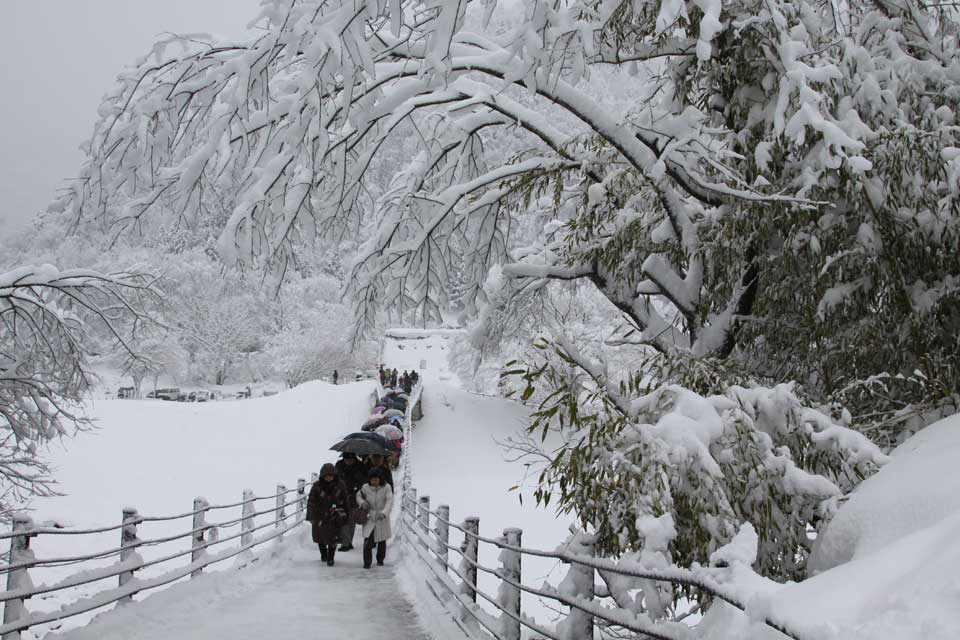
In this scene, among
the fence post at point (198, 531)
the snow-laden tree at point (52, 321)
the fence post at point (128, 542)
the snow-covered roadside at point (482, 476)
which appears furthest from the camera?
the snow-covered roadside at point (482, 476)

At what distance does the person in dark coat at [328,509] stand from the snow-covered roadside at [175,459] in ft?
39.2

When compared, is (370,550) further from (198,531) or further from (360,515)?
(198,531)

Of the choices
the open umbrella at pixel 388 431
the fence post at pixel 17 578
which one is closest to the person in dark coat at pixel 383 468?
the fence post at pixel 17 578

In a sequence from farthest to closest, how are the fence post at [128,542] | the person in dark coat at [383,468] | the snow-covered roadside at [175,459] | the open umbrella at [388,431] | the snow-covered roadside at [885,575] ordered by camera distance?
the snow-covered roadside at [175,459], the open umbrella at [388,431], the person in dark coat at [383,468], the fence post at [128,542], the snow-covered roadside at [885,575]

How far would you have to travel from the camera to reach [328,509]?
1287cm

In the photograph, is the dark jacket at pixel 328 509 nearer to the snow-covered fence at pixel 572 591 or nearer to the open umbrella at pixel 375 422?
the snow-covered fence at pixel 572 591

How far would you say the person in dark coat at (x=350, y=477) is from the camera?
14023 mm

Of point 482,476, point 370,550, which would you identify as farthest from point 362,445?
point 482,476

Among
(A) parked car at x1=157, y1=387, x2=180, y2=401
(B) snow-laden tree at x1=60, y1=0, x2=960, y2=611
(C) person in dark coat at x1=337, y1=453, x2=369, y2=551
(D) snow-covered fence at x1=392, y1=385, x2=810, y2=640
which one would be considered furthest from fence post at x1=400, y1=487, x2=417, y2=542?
(A) parked car at x1=157, y1=387, x2=180, y2=401

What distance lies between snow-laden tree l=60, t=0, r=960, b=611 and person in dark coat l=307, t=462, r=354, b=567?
4964 millimetres

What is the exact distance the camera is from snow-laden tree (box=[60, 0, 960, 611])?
16.3ft

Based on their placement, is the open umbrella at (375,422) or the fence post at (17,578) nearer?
the fence post at (17,578)

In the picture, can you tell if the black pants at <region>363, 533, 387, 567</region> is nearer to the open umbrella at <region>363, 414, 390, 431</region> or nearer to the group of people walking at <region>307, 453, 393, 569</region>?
the group of people walking at <region>307, 453, 393, 569</region>

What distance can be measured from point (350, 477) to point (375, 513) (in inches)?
→ 67.7
